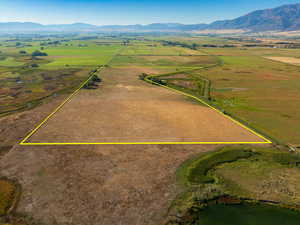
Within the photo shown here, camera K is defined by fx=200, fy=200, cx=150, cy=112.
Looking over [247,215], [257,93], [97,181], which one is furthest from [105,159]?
[257,93]

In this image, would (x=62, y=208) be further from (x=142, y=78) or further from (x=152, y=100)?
(x=142, y=78)

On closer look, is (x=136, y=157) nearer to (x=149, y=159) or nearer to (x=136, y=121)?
(x=149, y=159)

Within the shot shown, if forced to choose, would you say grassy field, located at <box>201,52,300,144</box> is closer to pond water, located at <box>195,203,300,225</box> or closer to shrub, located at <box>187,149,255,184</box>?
shrub, located at <box>187,149,255,184</box>

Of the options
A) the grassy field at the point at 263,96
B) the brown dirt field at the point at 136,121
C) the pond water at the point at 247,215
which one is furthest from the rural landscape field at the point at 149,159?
the grassy field at the point at 263,96

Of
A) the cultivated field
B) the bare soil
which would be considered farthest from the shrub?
the bare soil

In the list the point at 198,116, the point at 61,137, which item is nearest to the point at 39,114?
the point at 61,137

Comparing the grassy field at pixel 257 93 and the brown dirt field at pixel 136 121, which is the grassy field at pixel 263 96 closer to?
the grassy field at pixel 257 93
